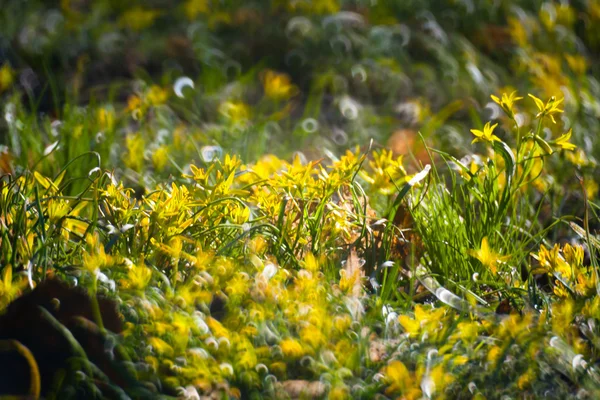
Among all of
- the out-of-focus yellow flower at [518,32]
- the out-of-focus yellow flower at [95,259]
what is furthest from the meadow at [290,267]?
the out-of-focus yellow flower at [518,32]

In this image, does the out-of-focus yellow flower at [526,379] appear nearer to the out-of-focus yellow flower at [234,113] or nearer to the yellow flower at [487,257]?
the yellow flower at [487,257]

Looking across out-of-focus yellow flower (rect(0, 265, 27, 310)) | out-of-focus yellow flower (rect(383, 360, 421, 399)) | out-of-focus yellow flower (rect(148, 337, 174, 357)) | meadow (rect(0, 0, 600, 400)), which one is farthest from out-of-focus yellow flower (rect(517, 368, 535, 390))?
out-of-focus yellow flower (rect(0, 265, 27, 310))

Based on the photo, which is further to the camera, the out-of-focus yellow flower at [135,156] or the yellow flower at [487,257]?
the out-of-focus yellow flower at [135,156]

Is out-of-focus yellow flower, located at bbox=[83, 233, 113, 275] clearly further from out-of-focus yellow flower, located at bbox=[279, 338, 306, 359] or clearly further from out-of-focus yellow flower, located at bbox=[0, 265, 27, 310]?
out-of-focus yellow flower, located at bbox=[279, 338, 306, 359]

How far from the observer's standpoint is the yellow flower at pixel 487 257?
1674 mm

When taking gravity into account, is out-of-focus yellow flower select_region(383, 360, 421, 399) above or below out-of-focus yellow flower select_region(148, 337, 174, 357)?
below

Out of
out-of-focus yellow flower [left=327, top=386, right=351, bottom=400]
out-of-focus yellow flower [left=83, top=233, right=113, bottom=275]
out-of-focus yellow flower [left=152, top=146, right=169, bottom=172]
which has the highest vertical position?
out-of-focus yellow flower [left=83, top=233, right=113, bottom=275]

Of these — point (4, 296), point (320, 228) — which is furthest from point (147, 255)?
point (320, 228)

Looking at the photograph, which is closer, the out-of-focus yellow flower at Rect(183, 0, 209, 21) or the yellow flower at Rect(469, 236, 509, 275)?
the yellow flower at Rect(469, 236, 509, 275)

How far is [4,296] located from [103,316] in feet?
0.82

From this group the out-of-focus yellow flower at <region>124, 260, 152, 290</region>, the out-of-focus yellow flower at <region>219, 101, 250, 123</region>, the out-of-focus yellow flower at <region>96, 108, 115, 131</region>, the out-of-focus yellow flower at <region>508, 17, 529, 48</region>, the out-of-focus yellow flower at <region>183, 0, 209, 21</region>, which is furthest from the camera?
the out-of-focus yellow flower at <region>183, 0, 209, 21</region>

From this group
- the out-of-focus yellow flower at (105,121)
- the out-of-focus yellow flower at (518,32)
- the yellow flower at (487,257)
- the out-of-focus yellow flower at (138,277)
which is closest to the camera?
the out-of-focus yellow flower at (138,277)

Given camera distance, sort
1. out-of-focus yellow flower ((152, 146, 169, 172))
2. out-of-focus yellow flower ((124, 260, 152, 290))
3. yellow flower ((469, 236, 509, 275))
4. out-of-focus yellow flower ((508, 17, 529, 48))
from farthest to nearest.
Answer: out-of-focus yellow flower ((508, 17, 529, 48)), out-of-focus yellow flower ((152, 146, 169, 172)), yellow flower ((469, 236, 509, 275)), out-of-focus yellow flower ((124, 260, 152, 290))

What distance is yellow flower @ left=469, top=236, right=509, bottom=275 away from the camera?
1.67 m
